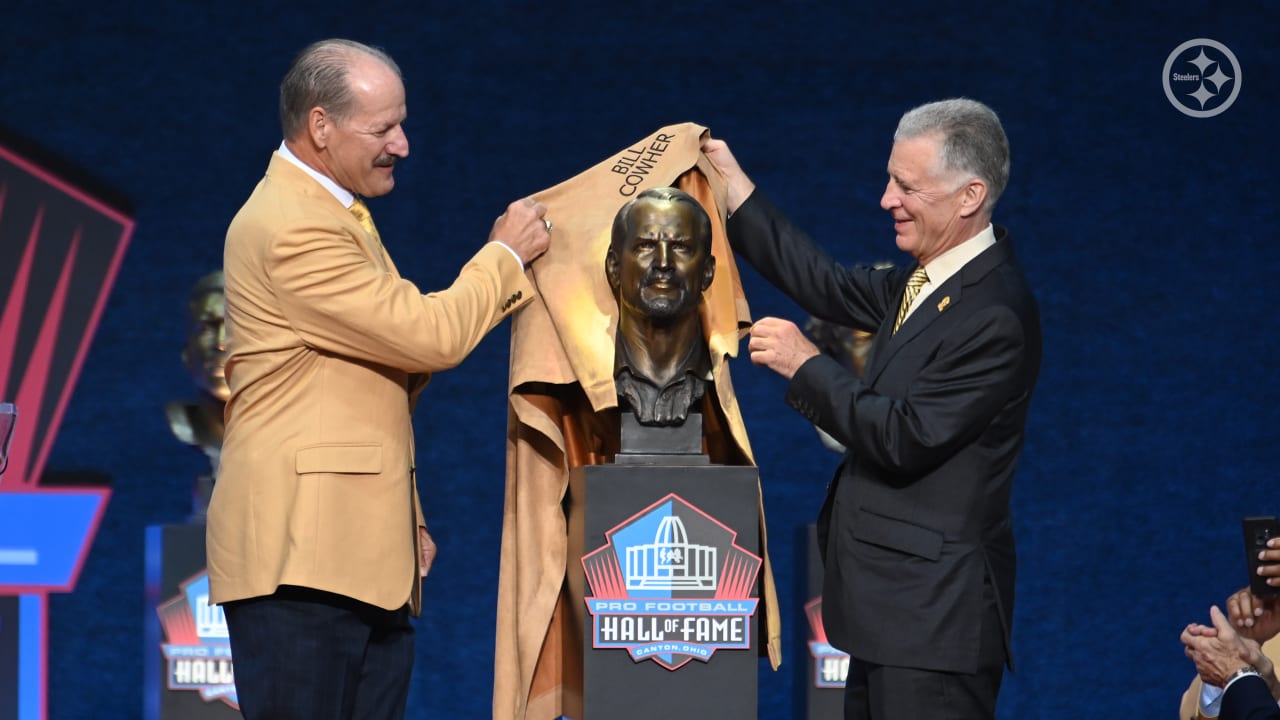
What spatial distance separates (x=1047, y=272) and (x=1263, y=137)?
931mm

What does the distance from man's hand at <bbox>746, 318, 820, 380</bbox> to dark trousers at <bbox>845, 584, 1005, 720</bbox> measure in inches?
19.7

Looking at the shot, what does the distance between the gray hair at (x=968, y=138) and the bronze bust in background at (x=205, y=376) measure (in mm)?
2279

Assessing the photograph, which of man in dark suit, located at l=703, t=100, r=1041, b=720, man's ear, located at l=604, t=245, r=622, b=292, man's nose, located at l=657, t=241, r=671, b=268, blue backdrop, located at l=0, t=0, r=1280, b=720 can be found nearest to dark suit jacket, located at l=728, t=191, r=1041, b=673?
man in dark suit, located at l=703, t=100, r=1041, b=720

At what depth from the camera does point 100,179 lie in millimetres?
5344

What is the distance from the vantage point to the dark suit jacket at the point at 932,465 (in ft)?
8.45

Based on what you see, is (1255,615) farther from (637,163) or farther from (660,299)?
(637,163)

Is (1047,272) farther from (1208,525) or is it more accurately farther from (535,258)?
(535,258)

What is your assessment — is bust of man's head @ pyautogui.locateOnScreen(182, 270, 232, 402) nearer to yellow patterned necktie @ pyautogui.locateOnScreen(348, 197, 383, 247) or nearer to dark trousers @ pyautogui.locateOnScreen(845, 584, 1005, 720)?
yellow patterned necktie @ pyautogui.locateOnScreen(348, 197, 383, 247)

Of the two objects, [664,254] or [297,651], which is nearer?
[297,651]

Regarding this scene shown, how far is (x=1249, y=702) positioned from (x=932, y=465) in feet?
2.09

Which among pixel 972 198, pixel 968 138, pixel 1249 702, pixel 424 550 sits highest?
pixel 968 138

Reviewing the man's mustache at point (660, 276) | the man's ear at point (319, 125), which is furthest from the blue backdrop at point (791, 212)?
the man's ear at point (319, 125)

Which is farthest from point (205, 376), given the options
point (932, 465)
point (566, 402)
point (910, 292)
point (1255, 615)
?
point (1255, 615)

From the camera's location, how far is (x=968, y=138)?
8.81 feet
